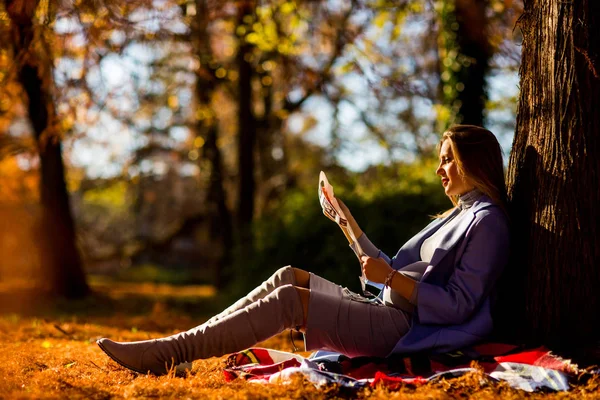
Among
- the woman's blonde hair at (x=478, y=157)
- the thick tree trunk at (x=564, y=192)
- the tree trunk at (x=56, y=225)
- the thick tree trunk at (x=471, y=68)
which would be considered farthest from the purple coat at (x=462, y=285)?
the tree trunk at (x=56, y=225)

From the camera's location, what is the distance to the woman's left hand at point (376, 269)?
3473mm

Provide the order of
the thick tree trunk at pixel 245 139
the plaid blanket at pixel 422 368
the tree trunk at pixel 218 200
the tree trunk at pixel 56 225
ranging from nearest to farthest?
the plaid blanket at pixel 422 368 < the tree trunk at pixel 56 225 < the thick tree trunk at pixel 245 139 < the tree trunk at pixel 218 200

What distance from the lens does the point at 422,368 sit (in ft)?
11.2

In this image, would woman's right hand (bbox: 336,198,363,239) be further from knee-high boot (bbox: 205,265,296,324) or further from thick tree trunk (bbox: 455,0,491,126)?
thick tree trunk (bbox: 455,0,491,126)

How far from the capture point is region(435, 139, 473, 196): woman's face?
146 inches

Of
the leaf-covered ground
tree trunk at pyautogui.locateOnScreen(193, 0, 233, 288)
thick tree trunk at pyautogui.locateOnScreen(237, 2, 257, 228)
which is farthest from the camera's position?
tree trunk at pyautogui.locateOnScreen(193, 0, 233, 288)

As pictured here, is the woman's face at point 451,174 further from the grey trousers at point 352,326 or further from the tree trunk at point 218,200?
the tree trunk at point 218,200

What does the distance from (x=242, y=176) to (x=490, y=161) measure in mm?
8256

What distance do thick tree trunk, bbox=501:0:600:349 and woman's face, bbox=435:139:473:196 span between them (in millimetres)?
389

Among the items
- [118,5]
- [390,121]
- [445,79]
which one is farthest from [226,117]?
[118,5]

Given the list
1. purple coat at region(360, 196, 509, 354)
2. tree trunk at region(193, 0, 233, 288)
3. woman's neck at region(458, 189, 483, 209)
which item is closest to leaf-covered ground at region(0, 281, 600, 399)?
purple coat at region(360, 196, 509, 354)

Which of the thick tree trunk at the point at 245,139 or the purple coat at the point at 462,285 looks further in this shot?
the thick tree trunk at the point at 245,139

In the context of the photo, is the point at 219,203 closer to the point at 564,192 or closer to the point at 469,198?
the point at 469,198

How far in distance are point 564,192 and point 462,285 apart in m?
0.80
